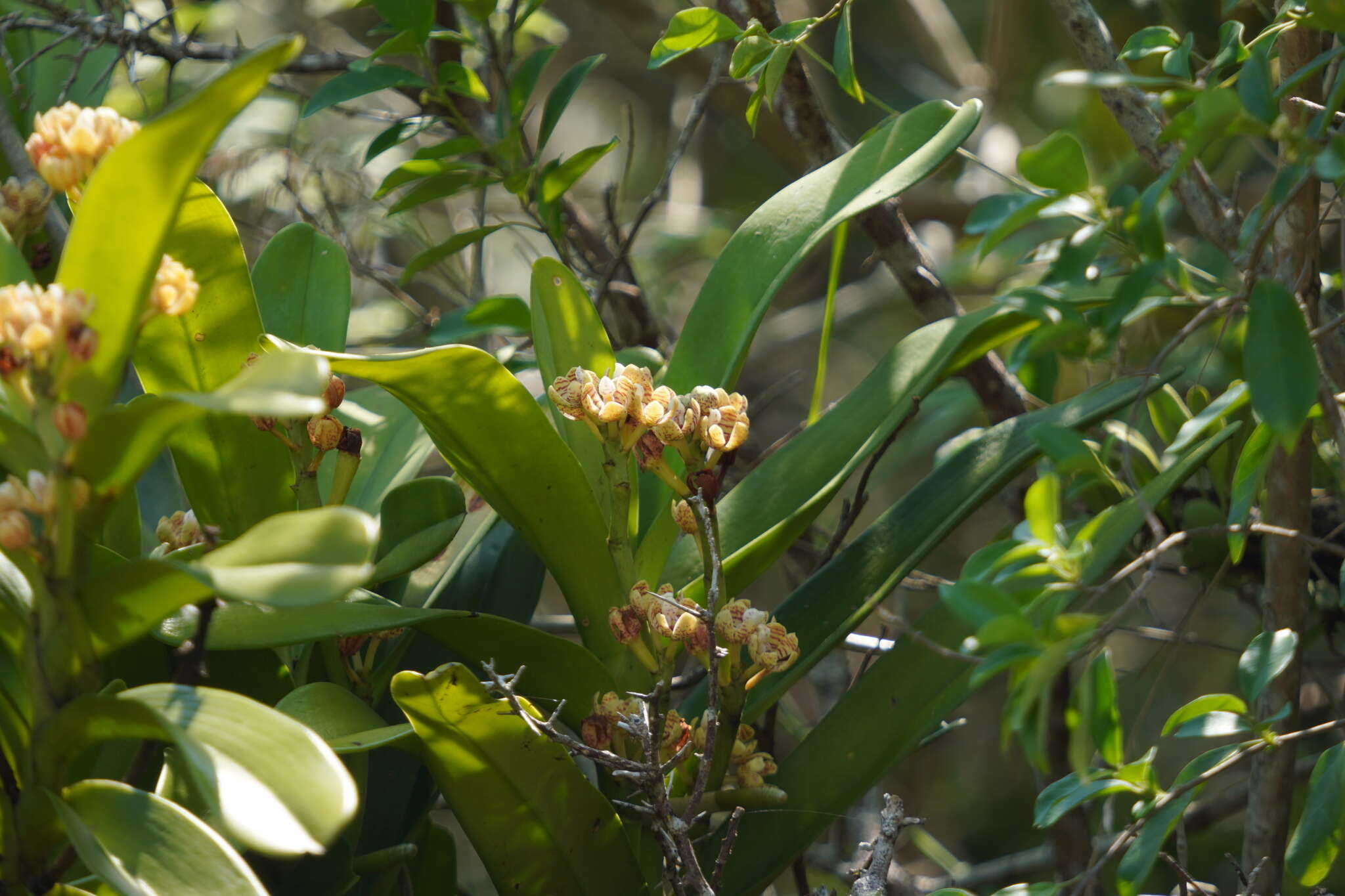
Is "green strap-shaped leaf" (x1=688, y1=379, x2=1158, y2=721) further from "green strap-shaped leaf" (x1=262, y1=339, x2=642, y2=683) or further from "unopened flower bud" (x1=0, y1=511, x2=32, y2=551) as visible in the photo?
"unopened flower bud" (x1=0, y1=511, x2=32, y2=551)

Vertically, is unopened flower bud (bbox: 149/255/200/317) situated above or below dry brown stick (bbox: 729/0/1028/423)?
above

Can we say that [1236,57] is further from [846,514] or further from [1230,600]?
[1230,600]

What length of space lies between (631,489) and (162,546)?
0.25 m

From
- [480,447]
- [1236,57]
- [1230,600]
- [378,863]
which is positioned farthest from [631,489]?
[1230,600]

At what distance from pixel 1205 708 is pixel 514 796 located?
325mm

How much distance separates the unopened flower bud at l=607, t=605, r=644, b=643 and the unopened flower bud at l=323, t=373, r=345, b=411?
170 millimetres

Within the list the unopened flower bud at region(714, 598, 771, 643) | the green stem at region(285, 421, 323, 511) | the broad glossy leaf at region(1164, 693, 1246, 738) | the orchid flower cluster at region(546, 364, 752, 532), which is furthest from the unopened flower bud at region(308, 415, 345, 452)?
the broad glossy leaf at region(1164, 693, 1246, 738)

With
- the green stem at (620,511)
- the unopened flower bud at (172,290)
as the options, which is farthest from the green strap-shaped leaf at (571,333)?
the unopened flower bud at (172,290)

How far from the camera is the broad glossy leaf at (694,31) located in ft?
2.14

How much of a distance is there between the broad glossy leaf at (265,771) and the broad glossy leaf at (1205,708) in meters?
0.38

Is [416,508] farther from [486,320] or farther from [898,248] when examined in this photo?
[898,248]

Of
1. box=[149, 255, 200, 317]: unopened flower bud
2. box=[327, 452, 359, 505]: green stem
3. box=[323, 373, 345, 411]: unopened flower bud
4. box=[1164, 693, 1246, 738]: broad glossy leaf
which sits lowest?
box=[1164, 693, 1246, 738]: broad glossy leaf

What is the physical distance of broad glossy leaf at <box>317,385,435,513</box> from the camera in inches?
27.0

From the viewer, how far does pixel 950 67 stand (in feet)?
6.66
